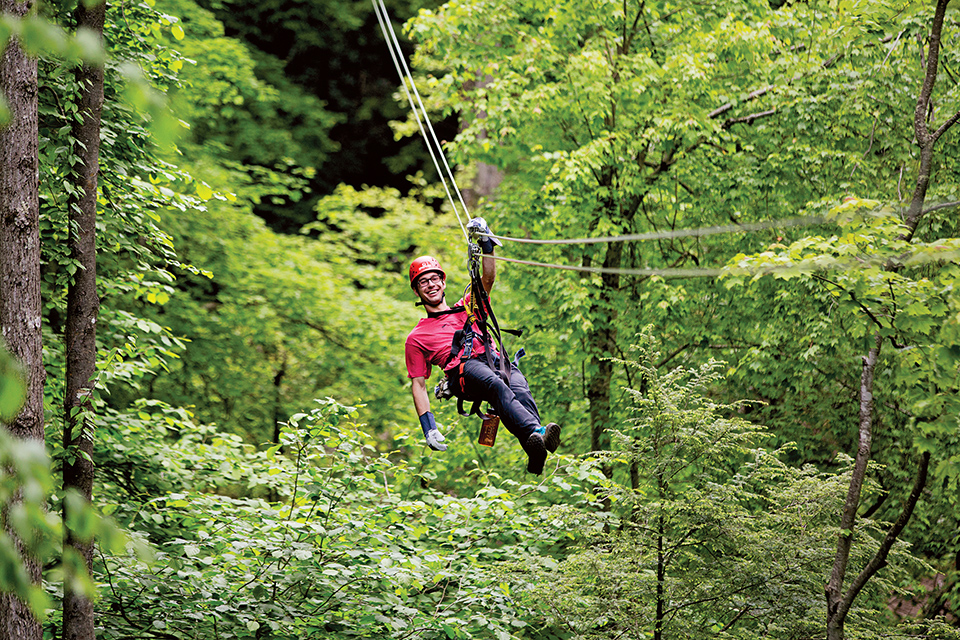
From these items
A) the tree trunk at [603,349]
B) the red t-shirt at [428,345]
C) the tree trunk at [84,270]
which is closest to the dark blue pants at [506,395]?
the red t-shirt at [428,345]

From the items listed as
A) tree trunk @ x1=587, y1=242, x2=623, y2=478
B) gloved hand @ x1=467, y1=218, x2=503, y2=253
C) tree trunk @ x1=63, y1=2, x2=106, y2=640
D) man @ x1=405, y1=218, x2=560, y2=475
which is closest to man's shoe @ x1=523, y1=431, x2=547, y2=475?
man @ x1=405, y1=218, x2=560, y2=475

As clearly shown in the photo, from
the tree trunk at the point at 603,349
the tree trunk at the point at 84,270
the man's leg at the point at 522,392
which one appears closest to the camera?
the man's leg at the point at 522,392

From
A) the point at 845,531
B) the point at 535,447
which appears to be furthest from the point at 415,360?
the point at 845,531

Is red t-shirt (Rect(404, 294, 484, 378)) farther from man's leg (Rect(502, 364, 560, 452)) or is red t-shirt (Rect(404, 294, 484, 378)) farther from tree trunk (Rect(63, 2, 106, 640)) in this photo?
tree trunk (Rect(63, 2, 106, 640))

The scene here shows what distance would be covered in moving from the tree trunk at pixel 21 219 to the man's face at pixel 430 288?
7.87 ft

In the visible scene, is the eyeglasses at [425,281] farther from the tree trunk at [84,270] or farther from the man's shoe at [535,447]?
the tree trunk at [84,270]

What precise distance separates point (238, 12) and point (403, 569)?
56.6 feet

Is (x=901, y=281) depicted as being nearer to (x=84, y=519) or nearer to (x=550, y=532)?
(x=550, y=532)

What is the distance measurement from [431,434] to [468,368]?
1.82 ft

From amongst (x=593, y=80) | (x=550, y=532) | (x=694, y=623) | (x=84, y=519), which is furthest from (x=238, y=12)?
(x=84, y=519)

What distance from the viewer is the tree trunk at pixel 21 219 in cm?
503

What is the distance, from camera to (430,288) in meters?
5.95

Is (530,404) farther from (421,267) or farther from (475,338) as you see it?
(421,267)

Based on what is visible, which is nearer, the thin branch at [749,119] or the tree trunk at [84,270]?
the tree trunk at [84,270]
